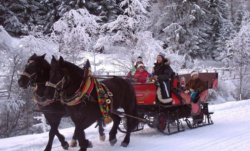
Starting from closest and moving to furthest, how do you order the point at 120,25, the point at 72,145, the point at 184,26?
the point at 72,145 → the point at 120,25 → the point at 184,26

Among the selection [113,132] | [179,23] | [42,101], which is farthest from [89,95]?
[179,23]

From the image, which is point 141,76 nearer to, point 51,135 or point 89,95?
point 89,95

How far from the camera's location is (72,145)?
631 cm

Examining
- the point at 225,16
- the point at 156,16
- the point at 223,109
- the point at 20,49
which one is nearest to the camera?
the point at 20,49

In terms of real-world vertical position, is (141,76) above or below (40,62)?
below

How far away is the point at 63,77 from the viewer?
5.17m

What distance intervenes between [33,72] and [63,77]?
0.89 meters

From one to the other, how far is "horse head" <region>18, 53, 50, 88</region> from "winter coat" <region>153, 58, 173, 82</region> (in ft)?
9.43

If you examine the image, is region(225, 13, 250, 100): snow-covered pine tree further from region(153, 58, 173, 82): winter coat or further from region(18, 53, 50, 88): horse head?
region(18, 53, 50, 88): horse head

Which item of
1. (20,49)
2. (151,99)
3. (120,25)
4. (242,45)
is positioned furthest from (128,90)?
(242,45)

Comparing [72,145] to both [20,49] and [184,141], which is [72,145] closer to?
[184,141]

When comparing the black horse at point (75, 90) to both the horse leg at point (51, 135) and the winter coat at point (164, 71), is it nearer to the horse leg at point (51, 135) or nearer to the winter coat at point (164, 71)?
the horse leg at point (51, 135)

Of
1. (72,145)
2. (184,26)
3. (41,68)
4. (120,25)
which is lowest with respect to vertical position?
(72,145)

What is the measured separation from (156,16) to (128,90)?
71.7ft
